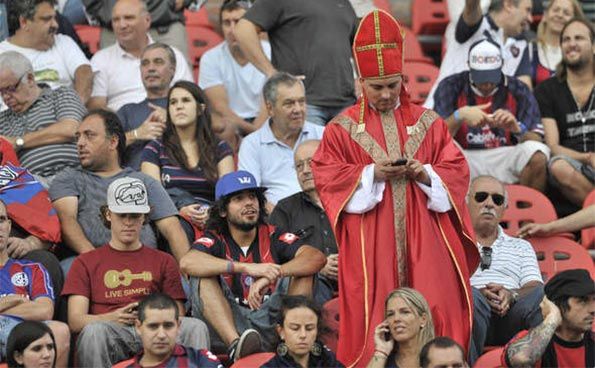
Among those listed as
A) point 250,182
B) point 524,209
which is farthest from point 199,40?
point 250,182

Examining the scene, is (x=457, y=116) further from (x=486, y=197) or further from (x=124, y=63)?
(x=124, y=63)

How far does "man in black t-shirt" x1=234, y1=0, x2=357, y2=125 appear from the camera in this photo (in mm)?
12828

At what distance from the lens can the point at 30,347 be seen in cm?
942

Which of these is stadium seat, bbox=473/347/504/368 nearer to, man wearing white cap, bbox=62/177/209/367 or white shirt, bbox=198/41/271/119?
man wearing white cap, bbox=62/177/209/367

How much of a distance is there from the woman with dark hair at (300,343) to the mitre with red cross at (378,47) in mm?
1345

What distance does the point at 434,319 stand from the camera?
970 centimetres

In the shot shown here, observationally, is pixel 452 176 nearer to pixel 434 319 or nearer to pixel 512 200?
pixel 434 319

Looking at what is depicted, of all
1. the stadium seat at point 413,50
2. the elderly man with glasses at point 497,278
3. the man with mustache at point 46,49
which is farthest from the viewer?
the stadium seat at point 413,50

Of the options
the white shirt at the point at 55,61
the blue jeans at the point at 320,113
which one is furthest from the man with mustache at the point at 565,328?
the white shirt at the point at 55,61

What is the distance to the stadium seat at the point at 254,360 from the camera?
9.55 meters

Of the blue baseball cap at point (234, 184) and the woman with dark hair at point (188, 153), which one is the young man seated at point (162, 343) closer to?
the blue baseball cap at point (234, 184)

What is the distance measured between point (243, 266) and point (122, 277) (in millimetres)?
711

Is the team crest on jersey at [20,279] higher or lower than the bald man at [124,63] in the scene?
lower

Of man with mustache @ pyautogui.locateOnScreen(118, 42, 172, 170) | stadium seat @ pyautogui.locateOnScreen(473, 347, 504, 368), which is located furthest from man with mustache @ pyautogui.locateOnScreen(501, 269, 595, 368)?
man with mustache @ pyautogui.locateOnScreen(118, 42, 172, 170)
